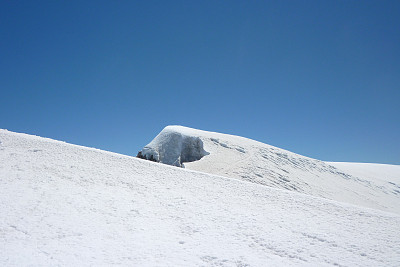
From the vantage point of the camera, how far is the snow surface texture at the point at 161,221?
4.31m

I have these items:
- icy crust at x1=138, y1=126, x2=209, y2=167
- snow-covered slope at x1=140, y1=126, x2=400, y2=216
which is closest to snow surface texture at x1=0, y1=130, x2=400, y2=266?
snow-covered slope at x1=140, y1=126, x2=400, y2=216

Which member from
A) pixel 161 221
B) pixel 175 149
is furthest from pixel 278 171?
pixel 161 221

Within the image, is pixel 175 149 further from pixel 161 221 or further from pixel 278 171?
pixel 161 221

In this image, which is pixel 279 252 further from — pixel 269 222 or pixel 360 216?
pixel 360 216

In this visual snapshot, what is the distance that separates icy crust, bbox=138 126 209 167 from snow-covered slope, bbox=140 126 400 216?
9cm

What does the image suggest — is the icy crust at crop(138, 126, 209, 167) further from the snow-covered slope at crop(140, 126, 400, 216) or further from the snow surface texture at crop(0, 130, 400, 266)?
the snow surface texture at crop(0, 130, 400, 266)

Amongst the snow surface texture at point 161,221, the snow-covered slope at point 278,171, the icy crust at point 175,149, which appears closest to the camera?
the snow surface texture at point 161,221

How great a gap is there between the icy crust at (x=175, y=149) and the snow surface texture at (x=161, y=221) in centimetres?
974

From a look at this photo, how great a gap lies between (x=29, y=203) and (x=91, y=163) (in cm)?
370

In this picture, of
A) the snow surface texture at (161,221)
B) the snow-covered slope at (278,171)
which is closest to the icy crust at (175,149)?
the snow-covered slope at (278,171)

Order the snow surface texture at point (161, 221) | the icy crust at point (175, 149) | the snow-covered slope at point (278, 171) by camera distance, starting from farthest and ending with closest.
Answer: the icy crust at point (175, 149)
the snow-covered slope at point (278, 171)
the snow surface texture at point (161, 221)

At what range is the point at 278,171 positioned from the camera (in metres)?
17.9

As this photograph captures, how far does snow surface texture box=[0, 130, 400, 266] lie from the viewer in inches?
170

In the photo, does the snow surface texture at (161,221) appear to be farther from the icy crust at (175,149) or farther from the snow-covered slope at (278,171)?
the icy crust at (175,149)
